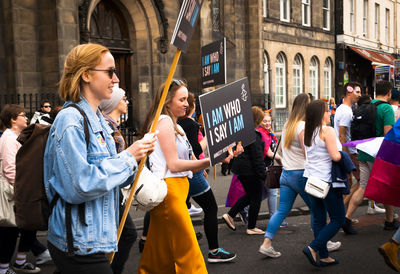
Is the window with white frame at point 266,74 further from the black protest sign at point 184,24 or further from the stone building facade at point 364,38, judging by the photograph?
the black protest sign at point 184,24

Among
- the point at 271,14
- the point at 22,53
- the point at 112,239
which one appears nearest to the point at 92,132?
the point at 112,239

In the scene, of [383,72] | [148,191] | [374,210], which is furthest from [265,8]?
[148,191]

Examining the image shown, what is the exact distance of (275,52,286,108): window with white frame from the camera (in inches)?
981

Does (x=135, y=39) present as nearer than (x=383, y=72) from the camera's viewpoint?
Yes

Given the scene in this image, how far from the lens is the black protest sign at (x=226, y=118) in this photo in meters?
3.63

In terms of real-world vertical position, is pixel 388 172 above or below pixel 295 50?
below

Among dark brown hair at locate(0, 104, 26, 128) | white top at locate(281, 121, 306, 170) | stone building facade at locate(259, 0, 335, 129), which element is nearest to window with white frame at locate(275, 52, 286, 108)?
stone building facade at locate(259, 0, 335, 129)

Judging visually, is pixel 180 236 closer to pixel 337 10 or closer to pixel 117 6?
pixel 117 6

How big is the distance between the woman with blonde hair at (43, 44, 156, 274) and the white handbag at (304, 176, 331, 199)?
105 inches

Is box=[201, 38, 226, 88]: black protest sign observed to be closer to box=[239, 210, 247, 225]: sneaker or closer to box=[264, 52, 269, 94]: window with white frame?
box=[239, 210, 247, 225]: sneaker

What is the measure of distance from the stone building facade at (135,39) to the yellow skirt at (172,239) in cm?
927

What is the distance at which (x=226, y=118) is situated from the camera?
3.85m

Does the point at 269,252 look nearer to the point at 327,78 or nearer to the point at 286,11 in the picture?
the point at 286,11

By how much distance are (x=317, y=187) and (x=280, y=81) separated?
21037 millimetres
